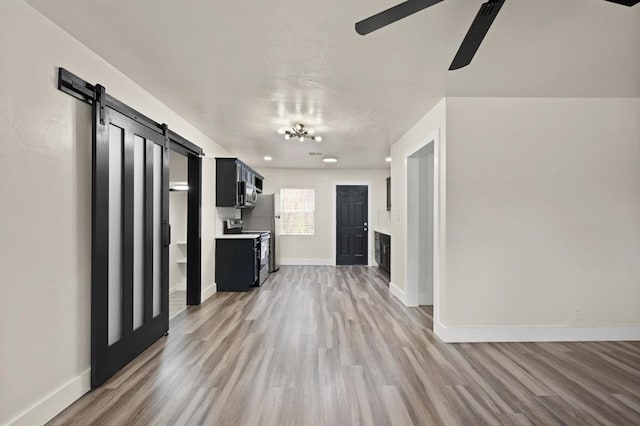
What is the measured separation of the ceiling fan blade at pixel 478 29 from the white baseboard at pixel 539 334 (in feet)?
8.36

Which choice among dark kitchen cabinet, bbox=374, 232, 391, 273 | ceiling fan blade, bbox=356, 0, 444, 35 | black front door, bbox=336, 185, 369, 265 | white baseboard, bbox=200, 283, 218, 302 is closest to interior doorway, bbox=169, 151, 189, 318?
white baseboard, bbox=200, 283, 218, 302

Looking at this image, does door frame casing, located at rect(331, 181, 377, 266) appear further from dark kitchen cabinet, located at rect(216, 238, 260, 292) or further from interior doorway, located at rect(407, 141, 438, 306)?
interior doorway, located at rect(407, 141, 438, 306)

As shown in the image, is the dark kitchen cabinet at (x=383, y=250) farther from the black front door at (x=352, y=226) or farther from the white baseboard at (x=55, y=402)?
the white baseboard at (x=55, y=402)

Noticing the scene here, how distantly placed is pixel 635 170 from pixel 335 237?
6078 mm

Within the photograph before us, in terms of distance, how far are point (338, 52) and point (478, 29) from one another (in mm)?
1031

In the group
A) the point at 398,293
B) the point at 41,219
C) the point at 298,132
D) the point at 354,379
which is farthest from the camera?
the point at 398,293

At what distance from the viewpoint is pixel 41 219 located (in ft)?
6.66

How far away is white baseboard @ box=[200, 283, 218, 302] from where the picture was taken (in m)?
5.02

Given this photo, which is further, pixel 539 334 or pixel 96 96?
pixel 539 334

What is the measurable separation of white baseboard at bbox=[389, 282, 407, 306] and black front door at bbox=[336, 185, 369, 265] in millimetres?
3149

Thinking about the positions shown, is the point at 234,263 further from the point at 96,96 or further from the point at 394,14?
the point at 394,14

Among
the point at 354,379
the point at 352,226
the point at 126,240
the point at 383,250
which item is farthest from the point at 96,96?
the point at 352,226

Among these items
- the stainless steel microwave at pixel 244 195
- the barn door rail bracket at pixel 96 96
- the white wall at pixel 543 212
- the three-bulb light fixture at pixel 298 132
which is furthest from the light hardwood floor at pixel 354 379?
the three-bulb light fixture at pixel 298 132

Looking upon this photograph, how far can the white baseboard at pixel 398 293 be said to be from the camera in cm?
492
